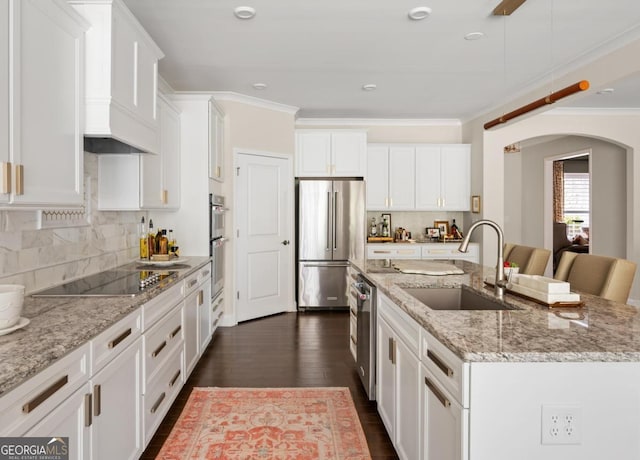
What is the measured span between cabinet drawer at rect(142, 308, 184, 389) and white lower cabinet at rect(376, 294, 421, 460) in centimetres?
130

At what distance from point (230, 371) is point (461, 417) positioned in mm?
2615

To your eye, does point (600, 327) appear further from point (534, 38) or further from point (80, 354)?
A: point (534, 38)

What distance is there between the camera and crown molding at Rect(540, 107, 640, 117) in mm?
5664

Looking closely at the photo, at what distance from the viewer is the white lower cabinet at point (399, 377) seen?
1838mm

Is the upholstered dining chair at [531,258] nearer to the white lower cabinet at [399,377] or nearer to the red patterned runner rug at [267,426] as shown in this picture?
the white lower cabinet at [399,377]

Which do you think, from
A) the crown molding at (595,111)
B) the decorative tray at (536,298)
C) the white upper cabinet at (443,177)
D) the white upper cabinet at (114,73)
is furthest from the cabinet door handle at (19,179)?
the crown molding at (595,111)

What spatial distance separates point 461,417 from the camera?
1289 mm

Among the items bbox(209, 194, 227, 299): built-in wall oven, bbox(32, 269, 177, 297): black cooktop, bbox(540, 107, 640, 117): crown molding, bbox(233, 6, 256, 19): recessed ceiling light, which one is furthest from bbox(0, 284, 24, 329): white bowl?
bbox(540, 107, 640, 117): crown molding

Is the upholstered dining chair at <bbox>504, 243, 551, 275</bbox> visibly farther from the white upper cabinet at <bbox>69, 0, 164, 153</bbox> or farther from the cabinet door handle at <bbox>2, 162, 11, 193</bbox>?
the cabinet door handle at <bbox>2, 162, 11, 193</bbox>

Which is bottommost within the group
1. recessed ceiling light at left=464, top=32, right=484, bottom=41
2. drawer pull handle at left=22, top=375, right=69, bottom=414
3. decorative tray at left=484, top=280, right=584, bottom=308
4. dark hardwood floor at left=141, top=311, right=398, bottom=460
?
dark hardwood floor at left=141, top=311, right=398, bottom=460

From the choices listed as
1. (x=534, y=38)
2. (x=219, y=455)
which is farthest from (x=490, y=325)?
(x=534, y=38)

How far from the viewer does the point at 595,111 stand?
5695 mm

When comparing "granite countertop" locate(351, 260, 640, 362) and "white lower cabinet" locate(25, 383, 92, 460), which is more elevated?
"granite countertop" locate(351, 260, 640, 362)

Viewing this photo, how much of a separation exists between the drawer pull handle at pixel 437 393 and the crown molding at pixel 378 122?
515cm
